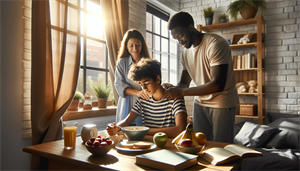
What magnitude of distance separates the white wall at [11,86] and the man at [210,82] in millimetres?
1262

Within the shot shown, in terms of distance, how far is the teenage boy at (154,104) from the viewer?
159cm

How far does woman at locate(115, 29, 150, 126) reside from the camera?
2.12m

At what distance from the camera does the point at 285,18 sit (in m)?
3.70

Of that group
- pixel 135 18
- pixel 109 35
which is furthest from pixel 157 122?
pixel 135 18

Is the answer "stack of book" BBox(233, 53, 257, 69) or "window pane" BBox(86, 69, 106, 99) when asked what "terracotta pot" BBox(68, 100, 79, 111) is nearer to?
"window pane" BBox(86, 69, 106, 99)

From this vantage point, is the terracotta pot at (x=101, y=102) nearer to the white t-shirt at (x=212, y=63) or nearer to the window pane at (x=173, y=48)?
the white t-shirt at (x=212, y=63)

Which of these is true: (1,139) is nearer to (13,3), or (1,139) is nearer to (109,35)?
→ (13,3)

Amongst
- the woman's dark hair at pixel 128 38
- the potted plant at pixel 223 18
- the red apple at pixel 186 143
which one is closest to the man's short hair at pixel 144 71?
Answer: the woman's dark hair at pixel 128 38

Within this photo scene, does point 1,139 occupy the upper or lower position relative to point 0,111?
lower

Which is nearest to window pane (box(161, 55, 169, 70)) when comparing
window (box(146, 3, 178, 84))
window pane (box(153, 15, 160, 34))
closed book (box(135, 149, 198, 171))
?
window (box(146, 3, 178, 84))

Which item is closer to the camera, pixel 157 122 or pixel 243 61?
pixel 157 122

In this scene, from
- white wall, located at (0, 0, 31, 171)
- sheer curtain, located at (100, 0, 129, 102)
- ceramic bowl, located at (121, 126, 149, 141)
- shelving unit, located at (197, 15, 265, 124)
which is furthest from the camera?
shelving unit, located at (197, 15, 265, 124)

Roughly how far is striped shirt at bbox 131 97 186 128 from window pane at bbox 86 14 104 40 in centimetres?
154

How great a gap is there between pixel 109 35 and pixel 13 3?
3.70 ft
